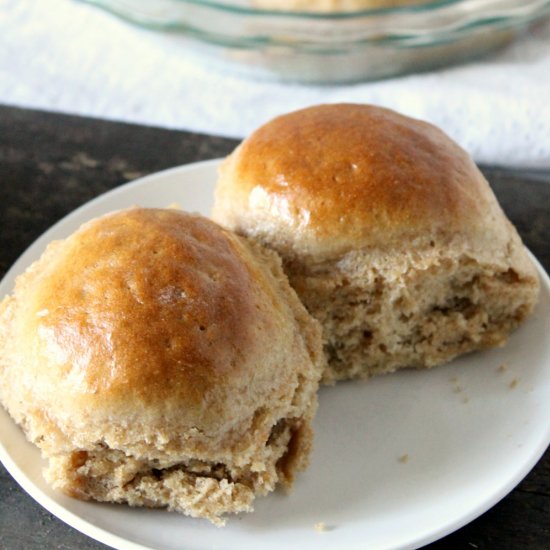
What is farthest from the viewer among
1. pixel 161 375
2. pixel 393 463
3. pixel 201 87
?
pixel 201 87

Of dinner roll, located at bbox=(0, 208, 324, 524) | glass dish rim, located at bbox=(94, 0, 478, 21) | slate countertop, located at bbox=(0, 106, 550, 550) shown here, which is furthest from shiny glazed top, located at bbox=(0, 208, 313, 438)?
glass dish rim, located at bbox=(94, 0, 478, 21)

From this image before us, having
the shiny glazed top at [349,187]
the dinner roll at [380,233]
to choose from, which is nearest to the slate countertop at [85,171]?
the dinner roll at [380,233]

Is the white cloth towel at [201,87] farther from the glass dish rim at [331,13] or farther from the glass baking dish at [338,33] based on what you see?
the glass dish rim at [331,13]

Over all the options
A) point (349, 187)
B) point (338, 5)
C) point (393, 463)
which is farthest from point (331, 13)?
point (393, 463)

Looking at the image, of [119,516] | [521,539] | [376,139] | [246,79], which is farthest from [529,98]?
[119,516]

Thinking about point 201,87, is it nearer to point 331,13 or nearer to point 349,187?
point 331,13

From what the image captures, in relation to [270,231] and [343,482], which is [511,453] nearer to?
[343,482]
